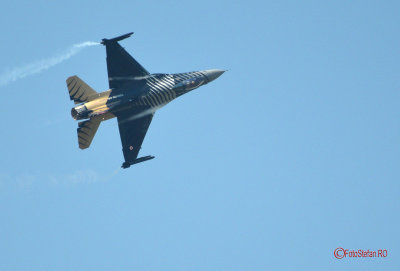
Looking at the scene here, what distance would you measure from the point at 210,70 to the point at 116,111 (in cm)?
1102

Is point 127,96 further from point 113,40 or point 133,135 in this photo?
point 113,40

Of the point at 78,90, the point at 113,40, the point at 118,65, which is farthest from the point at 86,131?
the point at 113,40

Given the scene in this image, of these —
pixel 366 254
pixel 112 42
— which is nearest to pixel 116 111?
pixel 112 42

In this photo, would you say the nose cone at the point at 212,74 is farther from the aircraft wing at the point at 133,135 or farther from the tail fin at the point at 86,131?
the tail fin at the point at 86,131

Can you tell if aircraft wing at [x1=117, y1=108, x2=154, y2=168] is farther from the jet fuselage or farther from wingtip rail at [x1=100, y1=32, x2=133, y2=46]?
wingtip rail at [x1=100, y1=32, x2=133, y2=46]

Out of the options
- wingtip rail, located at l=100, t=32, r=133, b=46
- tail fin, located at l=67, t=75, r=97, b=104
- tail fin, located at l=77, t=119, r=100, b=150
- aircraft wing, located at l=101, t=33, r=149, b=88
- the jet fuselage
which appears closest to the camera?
the jet fuselage

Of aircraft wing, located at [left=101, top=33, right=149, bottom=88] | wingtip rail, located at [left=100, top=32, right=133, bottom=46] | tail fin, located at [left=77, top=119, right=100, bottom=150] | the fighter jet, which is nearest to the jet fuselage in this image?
the fighter jet

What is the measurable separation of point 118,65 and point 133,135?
7.20 meters

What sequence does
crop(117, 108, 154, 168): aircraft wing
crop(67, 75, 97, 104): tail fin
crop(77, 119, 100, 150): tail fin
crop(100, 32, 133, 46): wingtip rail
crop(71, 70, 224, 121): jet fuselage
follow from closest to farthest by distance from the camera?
crop(71, 70, 224, 121): jet fuselage → crop(67, 75, 97, 104): tail fin → crop(77, 119, 100, 150): tail fin → crop(100, 32, 133, 46): wingtip rail → crop(117, 108, 154, 168): aircraft wing

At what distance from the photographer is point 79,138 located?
67875mm

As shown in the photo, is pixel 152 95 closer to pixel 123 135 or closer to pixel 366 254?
pixel 123 135

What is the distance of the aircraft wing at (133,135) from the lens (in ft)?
231

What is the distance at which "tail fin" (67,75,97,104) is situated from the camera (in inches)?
2640

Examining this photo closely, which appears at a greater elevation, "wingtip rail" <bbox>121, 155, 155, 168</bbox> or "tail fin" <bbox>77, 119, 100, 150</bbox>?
"tail fin" <bbox>77, 119, 100, 150</bbox>
